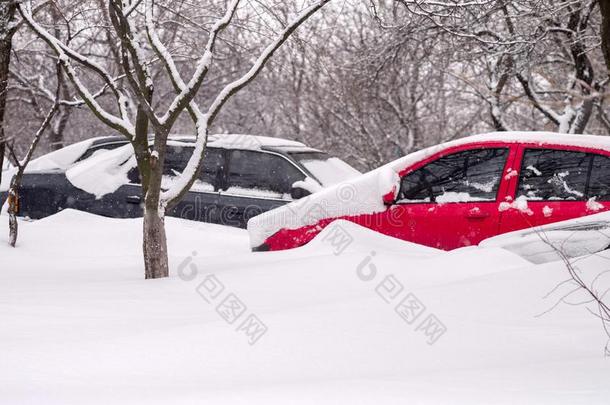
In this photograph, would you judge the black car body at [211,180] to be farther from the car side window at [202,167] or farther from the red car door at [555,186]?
the red car door at [555,186]

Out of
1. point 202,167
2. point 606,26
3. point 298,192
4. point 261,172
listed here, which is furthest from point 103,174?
point 606,26

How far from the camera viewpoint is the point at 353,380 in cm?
343

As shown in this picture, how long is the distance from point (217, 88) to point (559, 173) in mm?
16910

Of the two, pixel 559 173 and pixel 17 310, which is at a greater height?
pixel 559 173

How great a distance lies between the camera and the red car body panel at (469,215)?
20.0ft

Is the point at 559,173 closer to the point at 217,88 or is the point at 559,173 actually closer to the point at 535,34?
the point at 535,34

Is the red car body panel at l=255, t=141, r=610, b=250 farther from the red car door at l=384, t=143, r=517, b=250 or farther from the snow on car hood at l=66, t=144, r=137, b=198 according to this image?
the snow on car hood at l=66, t=144, r=137, b=198

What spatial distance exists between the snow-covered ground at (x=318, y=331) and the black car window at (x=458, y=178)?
484 mm

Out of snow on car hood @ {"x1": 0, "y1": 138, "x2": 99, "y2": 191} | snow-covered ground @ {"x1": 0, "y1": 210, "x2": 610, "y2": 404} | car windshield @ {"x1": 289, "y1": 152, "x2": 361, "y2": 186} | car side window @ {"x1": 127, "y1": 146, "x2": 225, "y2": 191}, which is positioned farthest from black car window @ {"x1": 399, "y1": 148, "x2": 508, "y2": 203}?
snow on car hood @ {"x1": 0, "y1": 138, "x2": 99, "y2": 191}

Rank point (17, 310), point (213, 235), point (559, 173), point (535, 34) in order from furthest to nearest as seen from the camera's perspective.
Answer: point (535, 34) → point (213, 235) → point (559, 173) → point (17, 310)

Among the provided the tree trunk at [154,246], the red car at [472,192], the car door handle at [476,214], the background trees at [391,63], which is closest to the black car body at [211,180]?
the background trees at [391,63]

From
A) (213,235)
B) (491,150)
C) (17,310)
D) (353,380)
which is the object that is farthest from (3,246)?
(353,380)

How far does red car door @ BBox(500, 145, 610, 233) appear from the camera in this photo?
6.03 metres

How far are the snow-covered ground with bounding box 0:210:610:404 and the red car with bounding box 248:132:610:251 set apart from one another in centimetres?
22
